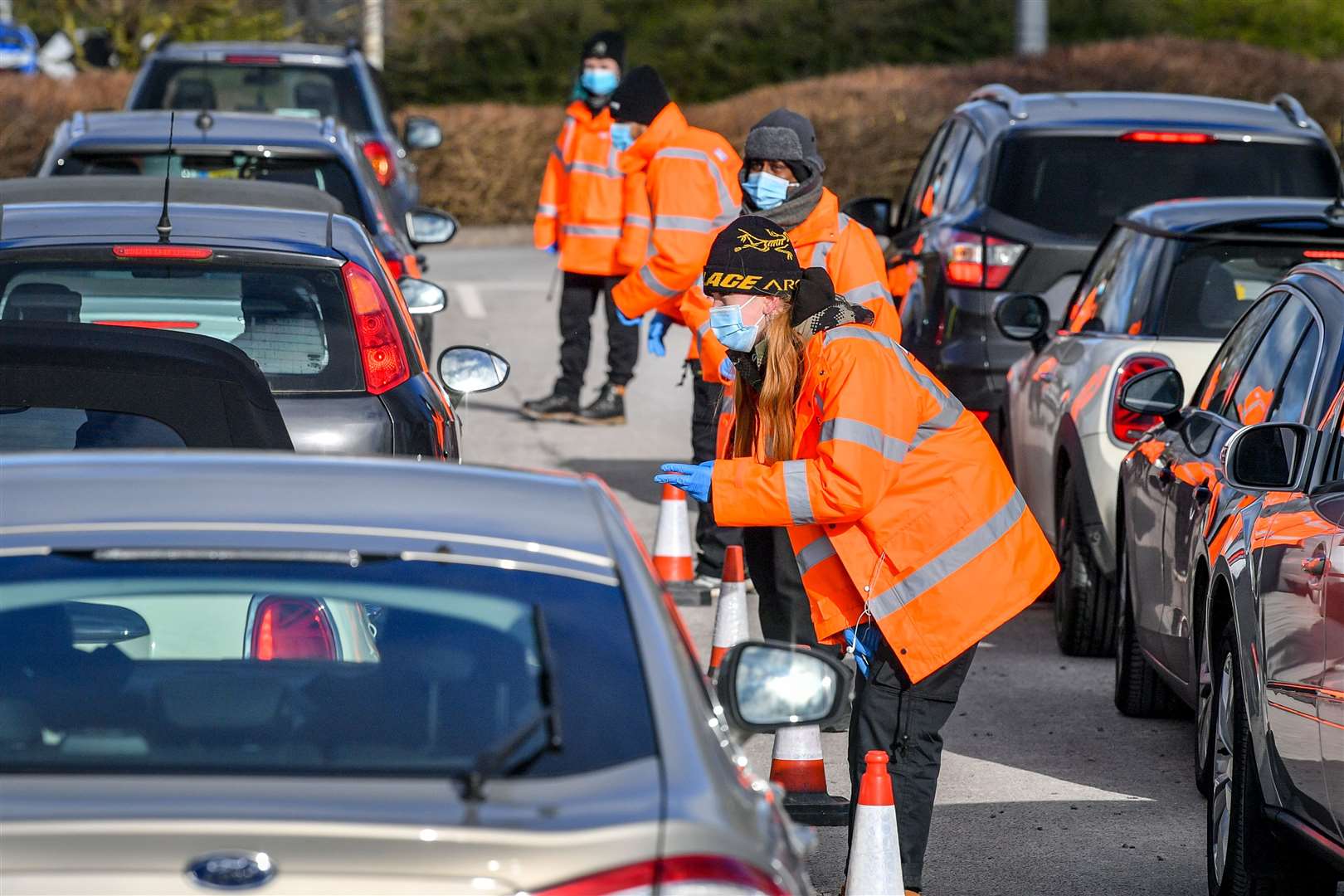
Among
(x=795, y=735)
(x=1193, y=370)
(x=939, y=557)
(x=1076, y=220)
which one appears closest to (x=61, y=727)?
(x=939, y=557)

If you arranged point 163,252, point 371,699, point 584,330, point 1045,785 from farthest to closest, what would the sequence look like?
point 584,330, point 1045,785, point 163,252, point 371,699

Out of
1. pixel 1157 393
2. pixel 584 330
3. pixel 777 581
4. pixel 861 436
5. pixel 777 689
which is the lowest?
pixel 584 330

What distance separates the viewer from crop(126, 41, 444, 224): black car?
49.5 feet

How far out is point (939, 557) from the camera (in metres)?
5.30

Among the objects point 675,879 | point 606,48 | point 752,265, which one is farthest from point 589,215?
point 675,879

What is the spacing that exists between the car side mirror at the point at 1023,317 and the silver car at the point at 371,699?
572 cm

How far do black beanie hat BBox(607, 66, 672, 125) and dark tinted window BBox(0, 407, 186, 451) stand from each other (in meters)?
6.09

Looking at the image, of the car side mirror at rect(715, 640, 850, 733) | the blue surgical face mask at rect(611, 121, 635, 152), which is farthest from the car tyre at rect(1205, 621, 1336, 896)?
the blue surgical face mask at rect(611, 121, 635, 152)

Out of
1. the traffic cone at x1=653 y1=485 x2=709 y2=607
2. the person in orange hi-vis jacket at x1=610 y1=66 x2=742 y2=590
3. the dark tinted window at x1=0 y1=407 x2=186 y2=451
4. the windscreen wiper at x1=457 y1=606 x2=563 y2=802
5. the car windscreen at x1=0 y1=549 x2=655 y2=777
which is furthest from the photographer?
the person in orange hi-vis jacket at x1=610 y1=66 x2=742 y2=590

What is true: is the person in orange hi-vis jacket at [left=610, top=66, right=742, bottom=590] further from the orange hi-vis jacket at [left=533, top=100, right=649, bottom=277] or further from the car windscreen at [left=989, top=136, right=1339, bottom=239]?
the orange hi-vis jacket at [left=533, top=100, right=649, bottom=277]

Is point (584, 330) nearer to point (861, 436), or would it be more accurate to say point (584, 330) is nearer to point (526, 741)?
point (861, 436)

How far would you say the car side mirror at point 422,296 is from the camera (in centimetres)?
908

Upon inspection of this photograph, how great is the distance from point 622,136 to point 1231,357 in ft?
15.7

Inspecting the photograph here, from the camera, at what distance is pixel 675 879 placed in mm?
2756
